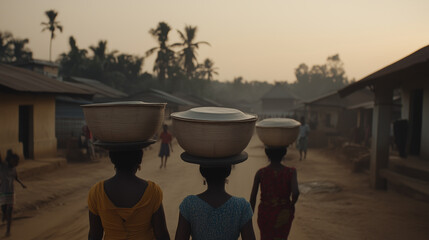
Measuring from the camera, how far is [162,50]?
40438 millimetres

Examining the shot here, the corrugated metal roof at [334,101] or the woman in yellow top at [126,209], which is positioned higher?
the corrugated metal roof at [334,101]

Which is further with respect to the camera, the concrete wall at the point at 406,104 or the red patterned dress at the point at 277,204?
the concrete wall at the point at 406,104

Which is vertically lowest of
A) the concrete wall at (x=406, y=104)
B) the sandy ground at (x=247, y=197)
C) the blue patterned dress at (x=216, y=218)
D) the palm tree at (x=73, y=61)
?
the sandy ground at (x=247, y=197)

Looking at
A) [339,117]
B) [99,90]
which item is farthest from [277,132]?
[339,117]

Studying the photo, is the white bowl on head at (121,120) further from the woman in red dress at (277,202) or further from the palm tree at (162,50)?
the palm tree at (162,50)

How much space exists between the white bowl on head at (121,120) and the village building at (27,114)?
8.55 m

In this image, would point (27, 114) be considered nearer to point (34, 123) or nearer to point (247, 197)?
point (34, 123)

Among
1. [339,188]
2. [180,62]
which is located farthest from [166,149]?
[180,62]

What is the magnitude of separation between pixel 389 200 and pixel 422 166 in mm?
1881

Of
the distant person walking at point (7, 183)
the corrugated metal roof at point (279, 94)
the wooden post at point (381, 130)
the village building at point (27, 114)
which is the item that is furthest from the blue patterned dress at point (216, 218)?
the corrugated metal roof at point (279, 94)

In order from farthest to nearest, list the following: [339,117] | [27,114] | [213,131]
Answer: [339,117]
[27,114]
[213,131]

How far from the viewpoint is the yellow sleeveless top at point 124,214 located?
2191mm

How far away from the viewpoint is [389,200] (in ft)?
25.7

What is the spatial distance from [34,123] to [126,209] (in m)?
11.4
